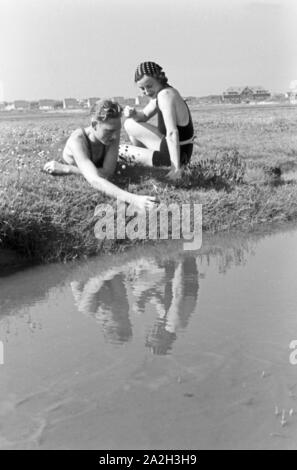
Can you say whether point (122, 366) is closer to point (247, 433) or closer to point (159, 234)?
point (247, 433)

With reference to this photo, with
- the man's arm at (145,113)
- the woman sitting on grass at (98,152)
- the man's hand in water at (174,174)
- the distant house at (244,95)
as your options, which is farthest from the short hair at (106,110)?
the distant house at (244,95)

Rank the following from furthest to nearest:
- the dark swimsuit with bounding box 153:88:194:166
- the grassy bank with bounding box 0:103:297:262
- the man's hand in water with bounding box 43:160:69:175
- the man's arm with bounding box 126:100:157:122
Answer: the man's arm with bounding box 126:100:157:122
the dark swimsuit with bounding box 153:88:194:166
the man's hand in water with bounding box 43:160:69:175
the grassy bank with bounding box 0:103:297:262

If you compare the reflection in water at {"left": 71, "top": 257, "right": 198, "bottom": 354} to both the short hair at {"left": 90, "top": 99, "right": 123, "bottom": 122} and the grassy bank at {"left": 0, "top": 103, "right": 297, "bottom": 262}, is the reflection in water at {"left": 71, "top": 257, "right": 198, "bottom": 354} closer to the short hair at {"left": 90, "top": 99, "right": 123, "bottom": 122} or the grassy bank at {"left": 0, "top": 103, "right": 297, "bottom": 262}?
the grassy bank at {"left": 0, "top": 103, "right": 297, "bottom": 262}

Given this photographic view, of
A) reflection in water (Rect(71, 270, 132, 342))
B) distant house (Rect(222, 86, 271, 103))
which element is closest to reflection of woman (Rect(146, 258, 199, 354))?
reflection in water (Rect(71, 270, 132, 342))

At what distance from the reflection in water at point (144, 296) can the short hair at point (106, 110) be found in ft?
4.75

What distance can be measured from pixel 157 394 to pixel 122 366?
372 millimetres

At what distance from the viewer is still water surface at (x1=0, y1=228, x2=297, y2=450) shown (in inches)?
106

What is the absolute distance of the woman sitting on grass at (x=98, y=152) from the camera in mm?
6023

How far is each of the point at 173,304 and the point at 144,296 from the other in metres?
0.26

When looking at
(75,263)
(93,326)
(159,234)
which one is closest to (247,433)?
(93,326)

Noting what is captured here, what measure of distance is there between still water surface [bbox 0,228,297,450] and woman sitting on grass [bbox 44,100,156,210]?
3.12 feet

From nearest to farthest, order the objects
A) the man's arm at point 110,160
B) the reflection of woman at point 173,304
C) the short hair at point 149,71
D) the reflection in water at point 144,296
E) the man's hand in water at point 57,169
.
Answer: the reflection of woman at point 173,304 → the reflection in water at point 144,296 → the man's arm at point 110,160 → the man's hand in water at point 57,169 → the short hair at point 149,71

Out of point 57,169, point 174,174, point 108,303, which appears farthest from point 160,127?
point 108,303

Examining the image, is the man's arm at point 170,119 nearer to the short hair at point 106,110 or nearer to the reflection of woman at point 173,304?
the short hair at point 106,110
